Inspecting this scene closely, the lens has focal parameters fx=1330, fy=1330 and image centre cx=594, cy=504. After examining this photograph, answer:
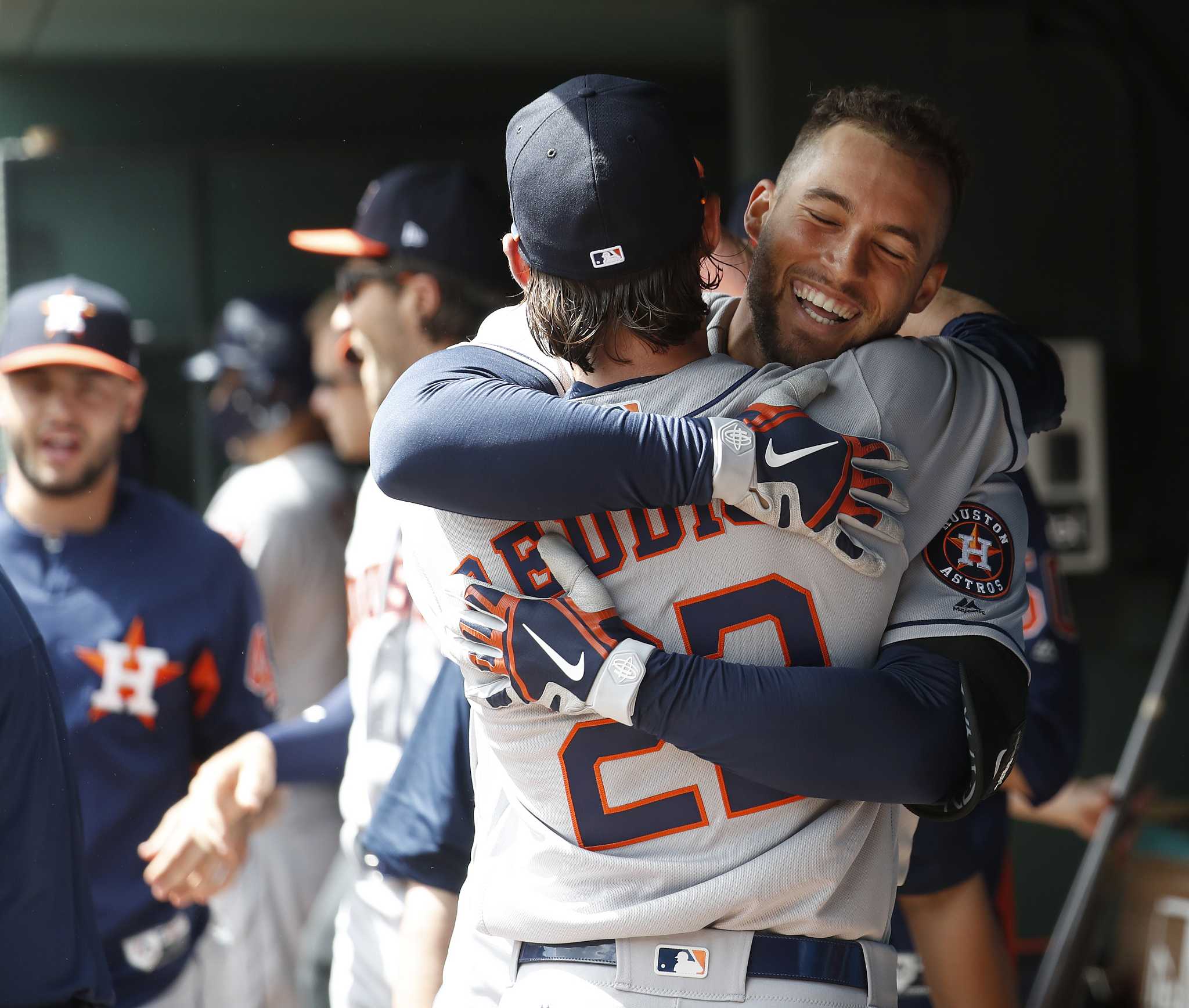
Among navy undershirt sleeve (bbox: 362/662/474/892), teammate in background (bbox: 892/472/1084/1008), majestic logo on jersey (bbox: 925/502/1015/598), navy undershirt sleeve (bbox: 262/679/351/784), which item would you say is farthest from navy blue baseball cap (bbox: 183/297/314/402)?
majestic logo on jersey (bbox: 925/502/1015/598)

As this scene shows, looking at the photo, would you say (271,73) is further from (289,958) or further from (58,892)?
(289,958)

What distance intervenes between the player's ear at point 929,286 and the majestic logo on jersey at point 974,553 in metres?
0.24

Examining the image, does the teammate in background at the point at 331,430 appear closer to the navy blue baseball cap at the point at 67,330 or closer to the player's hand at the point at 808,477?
the navy blue baseball cap at the point at 67,330

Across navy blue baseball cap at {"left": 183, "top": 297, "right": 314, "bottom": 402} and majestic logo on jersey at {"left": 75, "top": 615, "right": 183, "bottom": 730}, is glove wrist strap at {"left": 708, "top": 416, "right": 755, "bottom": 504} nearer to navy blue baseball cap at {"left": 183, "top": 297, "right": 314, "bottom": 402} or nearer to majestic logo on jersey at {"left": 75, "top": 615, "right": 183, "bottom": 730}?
majestic logo on jersey at {"left": 75, "top": 615, "right": 183, "bottom": 730}

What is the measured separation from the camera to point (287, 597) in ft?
8.11

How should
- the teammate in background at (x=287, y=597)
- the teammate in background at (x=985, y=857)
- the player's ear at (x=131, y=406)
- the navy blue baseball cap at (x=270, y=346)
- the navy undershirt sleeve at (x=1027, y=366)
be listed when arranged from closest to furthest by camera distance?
the navy undershirt sleeve at (x=1027, y=366), the teammate in background at (x=985, y=857), the player's ear at (x=131, y=406), the teammate in background at (x=287, y=597), the navy blue baseball cap at (x=270, y=346)

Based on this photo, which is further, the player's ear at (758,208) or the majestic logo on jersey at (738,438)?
the player's ear at (758,208)

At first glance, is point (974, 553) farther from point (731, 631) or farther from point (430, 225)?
point (430, 225)

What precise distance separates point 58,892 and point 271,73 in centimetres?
124

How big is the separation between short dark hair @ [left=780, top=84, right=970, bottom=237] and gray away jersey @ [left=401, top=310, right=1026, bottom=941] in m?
0.20

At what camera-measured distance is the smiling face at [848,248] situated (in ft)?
3.96

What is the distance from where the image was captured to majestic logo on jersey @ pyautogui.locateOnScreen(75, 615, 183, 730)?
1.91 metres

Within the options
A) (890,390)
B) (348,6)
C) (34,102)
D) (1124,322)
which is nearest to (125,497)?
(34,102)

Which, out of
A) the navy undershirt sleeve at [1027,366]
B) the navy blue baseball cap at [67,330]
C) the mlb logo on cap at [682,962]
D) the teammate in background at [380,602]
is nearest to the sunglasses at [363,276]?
the teammate in background at [380,602]
